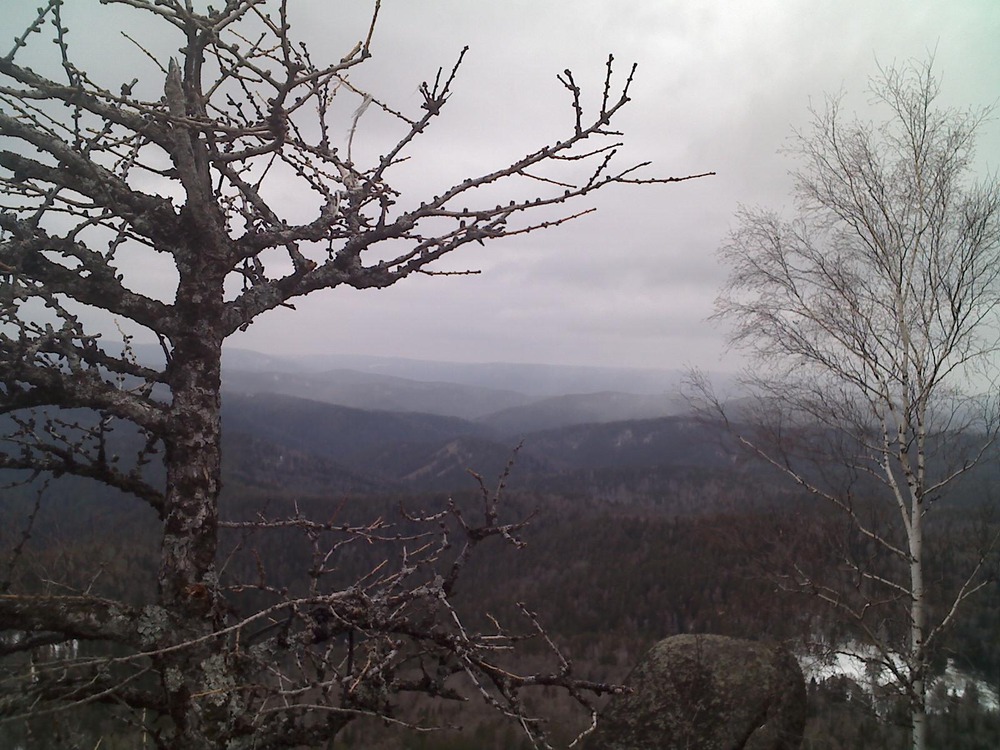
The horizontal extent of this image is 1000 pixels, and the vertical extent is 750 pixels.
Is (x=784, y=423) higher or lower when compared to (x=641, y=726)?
higher


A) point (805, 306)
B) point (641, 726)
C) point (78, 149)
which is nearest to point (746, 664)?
point (641, 726)

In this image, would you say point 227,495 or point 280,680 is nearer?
point 280,680

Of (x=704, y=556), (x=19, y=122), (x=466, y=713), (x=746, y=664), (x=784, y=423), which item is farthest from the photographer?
(x=704, y=556)

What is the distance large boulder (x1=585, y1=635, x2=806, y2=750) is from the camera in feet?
25.4

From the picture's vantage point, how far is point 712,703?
808 centimetres

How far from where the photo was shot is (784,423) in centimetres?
910

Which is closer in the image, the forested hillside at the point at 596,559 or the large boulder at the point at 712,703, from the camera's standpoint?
the large boulder at the point at 712,703

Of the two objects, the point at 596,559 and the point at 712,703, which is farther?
the point at 596,559

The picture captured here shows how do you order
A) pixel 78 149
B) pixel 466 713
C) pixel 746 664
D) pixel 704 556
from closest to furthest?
pixel 78 149 < pixel 746 664 < pixel 466 713 < pixel 704 556

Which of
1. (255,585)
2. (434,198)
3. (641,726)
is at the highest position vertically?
(434,198)

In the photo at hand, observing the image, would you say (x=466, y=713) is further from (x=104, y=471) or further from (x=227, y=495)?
(x=227, y=495)

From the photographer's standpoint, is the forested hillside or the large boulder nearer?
the large boulder

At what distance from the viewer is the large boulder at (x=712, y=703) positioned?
7.73 meters

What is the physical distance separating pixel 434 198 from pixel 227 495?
119506 mm
